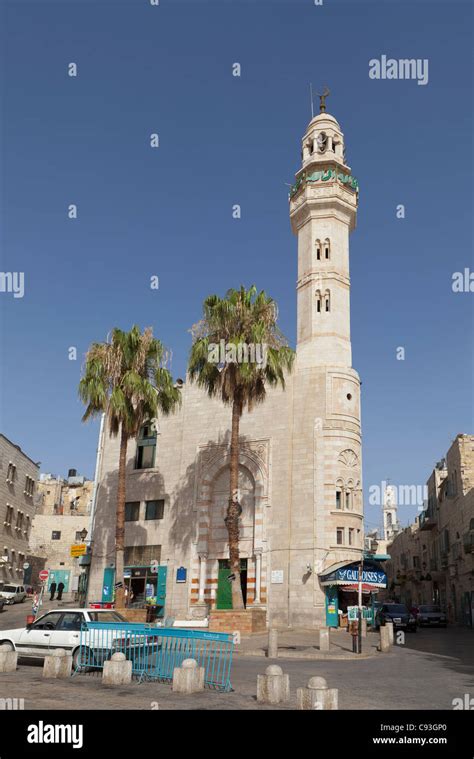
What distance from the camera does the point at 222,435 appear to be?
123 ft

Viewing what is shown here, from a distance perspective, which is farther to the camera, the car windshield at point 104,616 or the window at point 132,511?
the window at point 132,511

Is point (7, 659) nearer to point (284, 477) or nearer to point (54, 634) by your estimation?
point (54, 634)

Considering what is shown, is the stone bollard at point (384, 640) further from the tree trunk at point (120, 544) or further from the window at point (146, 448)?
the window at point (146, 448)

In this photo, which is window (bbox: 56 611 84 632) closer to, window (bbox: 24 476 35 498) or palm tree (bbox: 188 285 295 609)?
palm tree (bbox: 188 285 295 609)

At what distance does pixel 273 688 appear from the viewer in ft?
34.3

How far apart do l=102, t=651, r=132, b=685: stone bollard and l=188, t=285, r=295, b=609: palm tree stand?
15.3m

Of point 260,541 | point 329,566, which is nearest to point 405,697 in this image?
point 329,566

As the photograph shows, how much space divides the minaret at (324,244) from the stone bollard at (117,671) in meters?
24.8

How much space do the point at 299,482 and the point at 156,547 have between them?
1030 cm

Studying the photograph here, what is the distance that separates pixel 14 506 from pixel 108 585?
1386cm

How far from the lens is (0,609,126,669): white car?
15.1 meters

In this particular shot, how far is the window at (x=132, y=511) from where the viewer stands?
129 ft

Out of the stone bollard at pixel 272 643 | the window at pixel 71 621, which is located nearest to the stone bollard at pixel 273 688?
the window at pixel 71 621

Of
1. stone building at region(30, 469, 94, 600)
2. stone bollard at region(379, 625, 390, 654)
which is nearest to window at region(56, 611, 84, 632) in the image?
stone bollard at region(379, 625, 390, 654)
